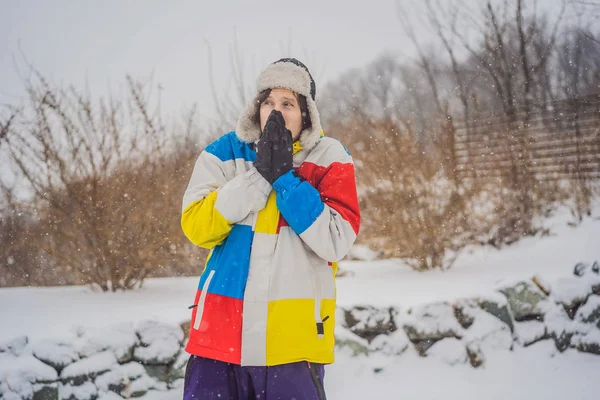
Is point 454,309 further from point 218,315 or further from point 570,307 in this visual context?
point 218,315

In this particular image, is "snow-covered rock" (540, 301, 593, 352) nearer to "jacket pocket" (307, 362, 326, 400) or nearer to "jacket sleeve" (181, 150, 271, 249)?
"jacket pocket" (307, 362, 326, 400)

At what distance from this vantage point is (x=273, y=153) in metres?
1.30

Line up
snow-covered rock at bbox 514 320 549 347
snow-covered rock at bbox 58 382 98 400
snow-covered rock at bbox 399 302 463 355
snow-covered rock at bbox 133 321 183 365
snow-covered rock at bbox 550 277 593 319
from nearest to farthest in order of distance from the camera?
snow-covered rock at bbox 58 382 98 400 → snow-covered rock at bbox 133 321 183 365 → snow-covered rock at bbox 399 302 463 355 → snow-covered rock at bbox 514 320 549 347 → snow-covered rock at bbox 550 277 593 319

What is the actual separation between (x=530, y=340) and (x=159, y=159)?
360cm

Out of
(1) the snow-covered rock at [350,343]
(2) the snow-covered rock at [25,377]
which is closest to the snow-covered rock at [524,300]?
(1) the snow-covered rock at [350,343]

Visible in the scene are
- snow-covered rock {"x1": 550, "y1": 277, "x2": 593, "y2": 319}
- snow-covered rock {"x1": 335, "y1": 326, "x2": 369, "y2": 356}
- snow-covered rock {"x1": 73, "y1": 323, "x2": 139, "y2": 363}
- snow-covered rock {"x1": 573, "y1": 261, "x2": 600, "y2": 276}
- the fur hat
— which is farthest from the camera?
snow-covered rock {"x1": 573, "y1": 261, "x2": 600, "y2": 276}

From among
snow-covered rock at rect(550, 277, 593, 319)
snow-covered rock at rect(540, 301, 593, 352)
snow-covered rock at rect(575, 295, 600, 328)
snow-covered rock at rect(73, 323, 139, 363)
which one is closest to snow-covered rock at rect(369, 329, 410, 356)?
snow-covered rock at rect(540, 301, 593, 352)

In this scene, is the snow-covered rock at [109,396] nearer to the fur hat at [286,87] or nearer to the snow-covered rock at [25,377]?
the snow-covered rock at [25,377]

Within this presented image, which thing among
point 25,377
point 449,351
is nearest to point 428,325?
point 449,351

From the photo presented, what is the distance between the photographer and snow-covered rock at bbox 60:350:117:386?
104 inches

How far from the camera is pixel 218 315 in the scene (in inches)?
49.1

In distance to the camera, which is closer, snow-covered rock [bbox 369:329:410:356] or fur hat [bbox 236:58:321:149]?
fur hat [bbox 236:58:321:149]

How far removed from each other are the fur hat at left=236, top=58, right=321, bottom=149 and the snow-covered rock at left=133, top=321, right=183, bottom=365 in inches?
78.5

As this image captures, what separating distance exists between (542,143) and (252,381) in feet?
24.6
